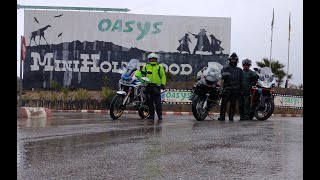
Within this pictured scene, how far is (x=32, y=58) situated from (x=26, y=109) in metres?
22.7

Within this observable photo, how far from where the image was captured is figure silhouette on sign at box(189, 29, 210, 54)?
111 feet

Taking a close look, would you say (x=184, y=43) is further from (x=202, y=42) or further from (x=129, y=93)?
(x=129, y=93)

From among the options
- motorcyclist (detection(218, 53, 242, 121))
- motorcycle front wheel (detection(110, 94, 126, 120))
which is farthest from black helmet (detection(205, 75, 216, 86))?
motorcycle front wheel (detection(110, 94, 126, 120))

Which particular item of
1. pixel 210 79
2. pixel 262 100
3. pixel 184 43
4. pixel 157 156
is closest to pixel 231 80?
pixel 210 79

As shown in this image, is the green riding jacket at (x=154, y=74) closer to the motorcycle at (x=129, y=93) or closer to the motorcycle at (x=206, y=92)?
the motorcycle at (x=129, y=93)

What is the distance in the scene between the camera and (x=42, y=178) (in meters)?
3.45

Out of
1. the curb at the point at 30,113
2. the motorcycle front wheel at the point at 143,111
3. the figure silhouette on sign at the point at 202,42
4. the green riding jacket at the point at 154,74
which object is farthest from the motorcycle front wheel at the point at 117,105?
the figure silhouette on sign at the point at 202,42

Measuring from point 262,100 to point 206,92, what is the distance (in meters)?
1.86

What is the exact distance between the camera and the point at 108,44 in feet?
110

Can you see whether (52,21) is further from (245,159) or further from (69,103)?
(245,159)

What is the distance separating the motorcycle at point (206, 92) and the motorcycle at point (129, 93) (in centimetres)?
132

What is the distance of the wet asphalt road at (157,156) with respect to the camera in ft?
12.2

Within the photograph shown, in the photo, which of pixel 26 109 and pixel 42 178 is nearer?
pixel 42 178
